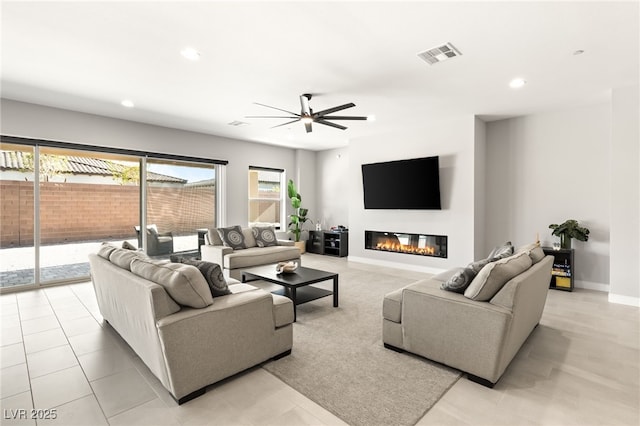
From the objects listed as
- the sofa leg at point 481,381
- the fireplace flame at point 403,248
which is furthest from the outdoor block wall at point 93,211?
the sofa leg at point 481,381

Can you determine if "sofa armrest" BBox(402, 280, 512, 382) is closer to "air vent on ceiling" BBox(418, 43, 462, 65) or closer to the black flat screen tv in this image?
"air vent on ceiling" BBox(418, 43, 462, 65)

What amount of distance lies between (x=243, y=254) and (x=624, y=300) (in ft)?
17.8

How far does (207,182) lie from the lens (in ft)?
22.8

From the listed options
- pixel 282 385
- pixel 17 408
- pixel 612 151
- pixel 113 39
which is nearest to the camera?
pixel 17 408

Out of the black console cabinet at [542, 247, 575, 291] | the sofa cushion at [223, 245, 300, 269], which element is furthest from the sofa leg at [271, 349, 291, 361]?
the black console cabinet at [542, 247, 575, 291]

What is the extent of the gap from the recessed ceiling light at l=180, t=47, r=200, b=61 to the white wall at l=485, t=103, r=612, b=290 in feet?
16.6

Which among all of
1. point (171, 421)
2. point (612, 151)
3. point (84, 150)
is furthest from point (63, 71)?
point (612, 151)

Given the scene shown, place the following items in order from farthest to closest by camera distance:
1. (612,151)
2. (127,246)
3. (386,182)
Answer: (386,182)
(612,151)
(127,246)

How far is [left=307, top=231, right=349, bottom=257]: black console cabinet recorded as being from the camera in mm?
7754

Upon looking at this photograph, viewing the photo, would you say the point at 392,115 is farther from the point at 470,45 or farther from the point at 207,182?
the point at 207,182

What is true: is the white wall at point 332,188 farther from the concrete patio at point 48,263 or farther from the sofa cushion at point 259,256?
the concrete patio at point 48,263

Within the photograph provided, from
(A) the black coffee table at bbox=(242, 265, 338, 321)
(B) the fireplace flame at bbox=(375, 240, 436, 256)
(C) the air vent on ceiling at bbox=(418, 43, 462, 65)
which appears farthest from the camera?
(B) the fireplace flame at bbox=(375, 240, 436, 256)

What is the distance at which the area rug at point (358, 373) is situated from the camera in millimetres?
2004

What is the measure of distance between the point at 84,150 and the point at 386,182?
17.8 ft
